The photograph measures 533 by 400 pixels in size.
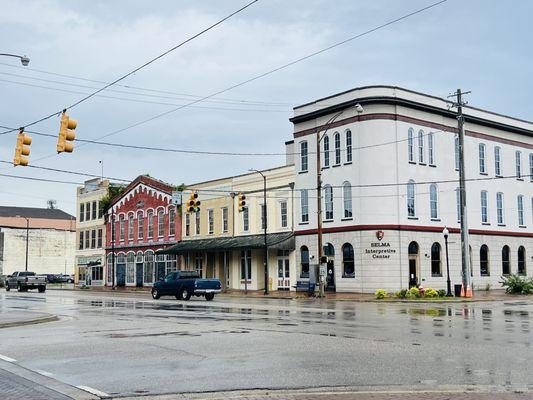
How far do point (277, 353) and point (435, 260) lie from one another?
115 ft

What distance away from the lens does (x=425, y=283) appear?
45.1 meters

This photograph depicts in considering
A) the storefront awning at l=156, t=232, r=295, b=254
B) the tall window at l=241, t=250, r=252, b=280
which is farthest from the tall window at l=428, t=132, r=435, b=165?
the tall window at l=241, t=250, r=252, b=280

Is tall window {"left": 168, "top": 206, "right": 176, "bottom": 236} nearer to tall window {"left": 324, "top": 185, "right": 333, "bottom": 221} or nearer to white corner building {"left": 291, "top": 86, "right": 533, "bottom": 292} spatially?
white corner building {"left": 291, "top": 86, "right": 533, "bottom": 292}

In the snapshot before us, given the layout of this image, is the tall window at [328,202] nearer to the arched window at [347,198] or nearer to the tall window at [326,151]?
the arched window at [347,198]

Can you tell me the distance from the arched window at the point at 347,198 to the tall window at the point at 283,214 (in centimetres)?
619

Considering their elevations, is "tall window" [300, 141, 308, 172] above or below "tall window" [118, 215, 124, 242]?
above

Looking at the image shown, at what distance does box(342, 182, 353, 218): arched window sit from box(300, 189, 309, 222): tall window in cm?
372

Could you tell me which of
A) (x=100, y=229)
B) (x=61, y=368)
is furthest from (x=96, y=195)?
(x=61, y=368)

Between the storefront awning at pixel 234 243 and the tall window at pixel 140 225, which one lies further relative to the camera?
the tall window at pixel 140 225

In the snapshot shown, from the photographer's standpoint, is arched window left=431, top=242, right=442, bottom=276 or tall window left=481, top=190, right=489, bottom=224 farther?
tall window left=481, top=190, right=489, bottom=224

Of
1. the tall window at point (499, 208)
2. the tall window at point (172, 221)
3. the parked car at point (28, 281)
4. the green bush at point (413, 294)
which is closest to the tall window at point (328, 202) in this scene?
the green bush at point (413, 294)

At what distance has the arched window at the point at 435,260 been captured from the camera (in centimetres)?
4606

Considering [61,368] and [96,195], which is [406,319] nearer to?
[61,368]

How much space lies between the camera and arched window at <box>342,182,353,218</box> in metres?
45.2
